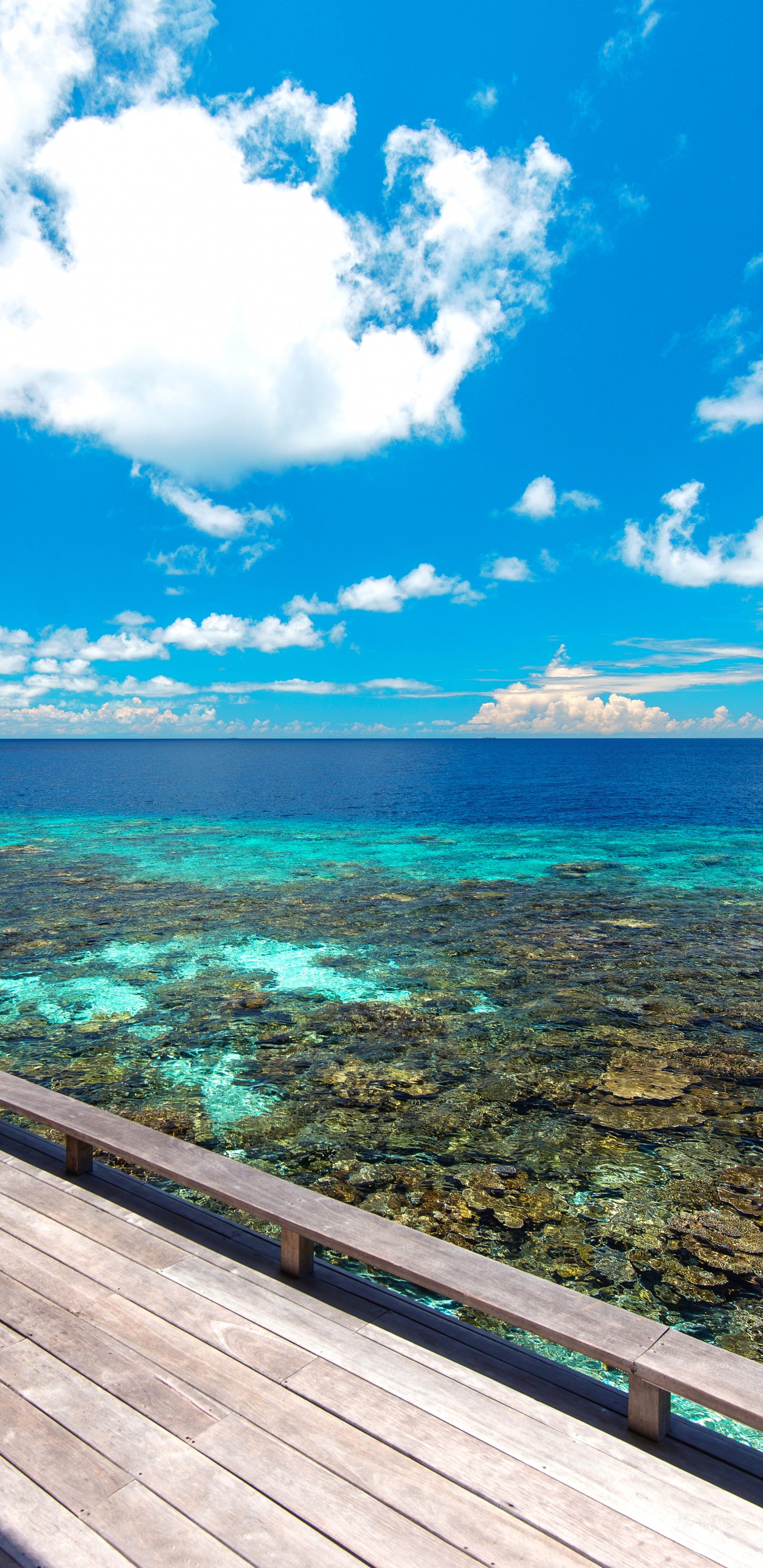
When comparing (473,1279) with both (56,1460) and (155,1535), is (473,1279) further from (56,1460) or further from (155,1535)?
(56,1460)

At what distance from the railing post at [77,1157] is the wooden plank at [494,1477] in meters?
2.62

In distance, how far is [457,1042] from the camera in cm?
1311

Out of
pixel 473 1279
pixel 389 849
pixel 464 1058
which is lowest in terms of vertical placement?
pixel 464 1058

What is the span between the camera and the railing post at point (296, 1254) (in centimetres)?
451

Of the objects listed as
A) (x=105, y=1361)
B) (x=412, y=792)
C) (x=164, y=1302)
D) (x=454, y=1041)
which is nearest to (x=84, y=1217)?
(x=164, y=1302)

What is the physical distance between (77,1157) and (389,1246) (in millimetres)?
2787

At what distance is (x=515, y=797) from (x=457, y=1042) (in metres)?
57.7

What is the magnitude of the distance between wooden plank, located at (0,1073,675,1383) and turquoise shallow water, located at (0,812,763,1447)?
3.46 m

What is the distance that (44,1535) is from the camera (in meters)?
3.03

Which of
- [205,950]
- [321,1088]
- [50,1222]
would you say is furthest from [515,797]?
[50,1222]

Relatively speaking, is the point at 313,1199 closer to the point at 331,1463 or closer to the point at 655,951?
the point at 331,1463

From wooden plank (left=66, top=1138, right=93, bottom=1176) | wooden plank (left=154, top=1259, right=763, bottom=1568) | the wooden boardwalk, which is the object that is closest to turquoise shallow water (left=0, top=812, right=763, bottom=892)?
wooden plank (left=66, top=1138, right=93, bottom=1176)

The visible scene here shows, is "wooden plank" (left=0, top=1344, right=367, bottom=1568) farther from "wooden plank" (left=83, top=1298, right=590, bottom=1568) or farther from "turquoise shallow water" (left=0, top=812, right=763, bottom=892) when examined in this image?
"turquoise shallow water" (left=0, top=812, right=763, bottom=892)

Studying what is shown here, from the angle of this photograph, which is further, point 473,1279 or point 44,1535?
point 473,1279
